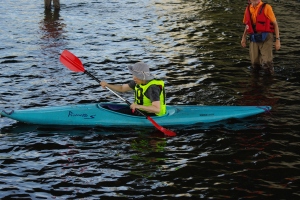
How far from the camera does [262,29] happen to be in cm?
1325

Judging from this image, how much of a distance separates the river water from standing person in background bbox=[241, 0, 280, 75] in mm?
660

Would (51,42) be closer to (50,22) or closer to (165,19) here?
(50,22)

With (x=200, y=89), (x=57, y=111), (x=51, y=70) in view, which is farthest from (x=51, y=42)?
(x=57, y=111)

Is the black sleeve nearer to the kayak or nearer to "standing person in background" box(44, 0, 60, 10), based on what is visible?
the kayak

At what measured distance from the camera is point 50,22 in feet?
73.8

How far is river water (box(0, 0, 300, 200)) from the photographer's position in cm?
820

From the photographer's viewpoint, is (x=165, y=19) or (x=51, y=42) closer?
(x=51, y=42)

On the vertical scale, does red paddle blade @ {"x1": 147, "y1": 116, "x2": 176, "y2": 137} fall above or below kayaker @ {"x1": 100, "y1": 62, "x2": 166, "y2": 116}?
below

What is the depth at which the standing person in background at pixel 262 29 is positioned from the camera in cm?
1305

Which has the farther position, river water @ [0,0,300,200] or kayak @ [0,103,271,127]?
kayak @ [0,103,271,127]

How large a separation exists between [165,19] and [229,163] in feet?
49.3

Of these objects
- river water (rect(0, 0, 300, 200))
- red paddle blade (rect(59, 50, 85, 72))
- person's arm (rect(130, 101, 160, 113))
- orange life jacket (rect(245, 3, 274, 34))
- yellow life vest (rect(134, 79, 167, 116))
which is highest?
orange life jacket (rect(245, 3, 274, 34))

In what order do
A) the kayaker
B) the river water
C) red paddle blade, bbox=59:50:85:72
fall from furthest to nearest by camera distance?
red paddle blade, bbox=59:50:85:72 → the kayaker → the river water

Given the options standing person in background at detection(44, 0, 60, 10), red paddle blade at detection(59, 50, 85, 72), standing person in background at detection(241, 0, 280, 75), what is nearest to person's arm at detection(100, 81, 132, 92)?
red paddle blade at detection(59, 50, 85, 72)
